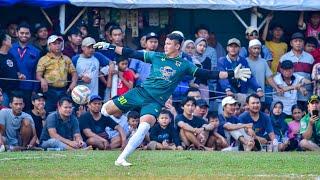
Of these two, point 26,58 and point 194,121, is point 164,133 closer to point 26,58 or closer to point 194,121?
point 194,121

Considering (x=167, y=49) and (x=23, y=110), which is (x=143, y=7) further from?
(x=167, y=49)

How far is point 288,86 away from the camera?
22125 millimetres

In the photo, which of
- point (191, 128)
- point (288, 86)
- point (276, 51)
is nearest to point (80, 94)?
point (191, 128)

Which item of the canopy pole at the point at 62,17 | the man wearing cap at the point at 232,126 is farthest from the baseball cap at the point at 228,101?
the canopy pole at the point at 62,17

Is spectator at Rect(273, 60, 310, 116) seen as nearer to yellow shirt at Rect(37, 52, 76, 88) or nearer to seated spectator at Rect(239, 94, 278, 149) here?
seated spectator at Rect(239, 94, 278, 149)

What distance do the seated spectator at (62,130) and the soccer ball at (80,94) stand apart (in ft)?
0.82

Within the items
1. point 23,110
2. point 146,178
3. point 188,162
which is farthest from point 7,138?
point 146,178

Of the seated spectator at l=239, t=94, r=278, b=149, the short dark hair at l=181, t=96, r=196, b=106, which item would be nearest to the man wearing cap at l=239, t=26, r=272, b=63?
the seated spectator at l=239, t=94, r=278, b=149

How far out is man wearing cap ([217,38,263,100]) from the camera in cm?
2139

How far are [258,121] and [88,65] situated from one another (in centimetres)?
343

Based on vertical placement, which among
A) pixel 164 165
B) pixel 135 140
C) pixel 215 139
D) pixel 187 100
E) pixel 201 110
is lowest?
pixel 215 139

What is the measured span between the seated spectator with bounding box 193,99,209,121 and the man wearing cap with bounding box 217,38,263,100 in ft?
3.54

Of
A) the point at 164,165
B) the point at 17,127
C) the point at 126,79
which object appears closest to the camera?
the point at 164,165

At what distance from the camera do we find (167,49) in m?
15.9
